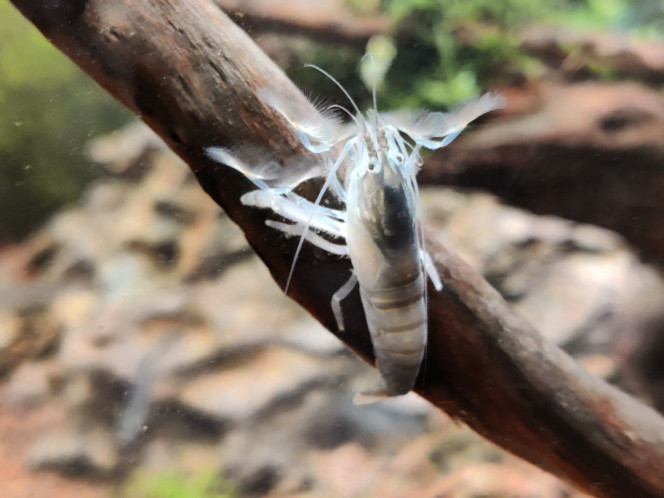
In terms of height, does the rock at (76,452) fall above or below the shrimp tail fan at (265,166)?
below

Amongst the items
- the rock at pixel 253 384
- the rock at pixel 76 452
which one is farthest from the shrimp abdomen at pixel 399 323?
the rock at pixel 76 452

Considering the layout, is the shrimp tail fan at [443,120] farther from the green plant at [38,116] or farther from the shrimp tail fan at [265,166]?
the green plant at [38,116]

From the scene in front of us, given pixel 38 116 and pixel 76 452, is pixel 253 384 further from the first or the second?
pixel 38 116

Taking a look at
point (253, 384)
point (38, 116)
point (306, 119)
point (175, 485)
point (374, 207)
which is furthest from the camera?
point (253, 384)

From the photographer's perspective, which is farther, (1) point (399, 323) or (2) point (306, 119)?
(1) point (399, 323)

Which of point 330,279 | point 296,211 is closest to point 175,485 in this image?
point 330,279

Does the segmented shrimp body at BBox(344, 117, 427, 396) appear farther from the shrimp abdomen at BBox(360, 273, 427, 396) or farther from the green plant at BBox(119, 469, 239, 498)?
the green plant at BBox(119, 469, 239, 498)

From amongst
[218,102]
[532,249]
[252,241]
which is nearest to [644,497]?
[532,249]
